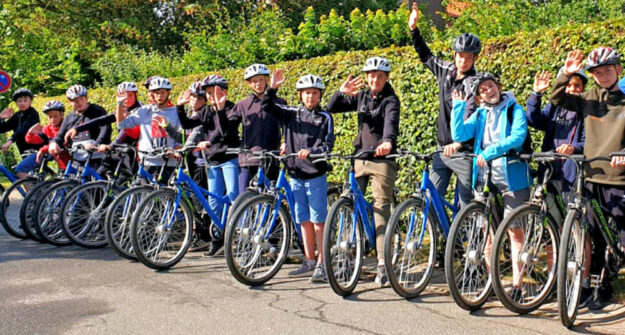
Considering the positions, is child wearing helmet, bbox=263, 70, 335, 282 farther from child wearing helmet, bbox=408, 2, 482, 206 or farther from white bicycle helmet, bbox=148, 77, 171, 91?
white bicycle helmet, bbox=148, 77, 171, 91

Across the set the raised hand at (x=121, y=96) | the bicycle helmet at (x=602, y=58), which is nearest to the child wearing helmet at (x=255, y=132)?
the raised hand at (x=121, y=96)

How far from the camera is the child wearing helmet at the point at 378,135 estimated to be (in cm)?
597

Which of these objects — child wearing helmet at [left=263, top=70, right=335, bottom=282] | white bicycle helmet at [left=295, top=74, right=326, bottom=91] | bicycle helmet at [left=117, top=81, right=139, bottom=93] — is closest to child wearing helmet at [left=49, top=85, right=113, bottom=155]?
bicycle helmet at [left=117, top=81, right=139, bottom=93]

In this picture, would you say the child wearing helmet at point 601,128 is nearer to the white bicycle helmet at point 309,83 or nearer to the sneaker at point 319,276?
the white bicycle helmet at point 309,83

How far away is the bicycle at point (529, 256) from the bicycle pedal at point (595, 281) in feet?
0.89

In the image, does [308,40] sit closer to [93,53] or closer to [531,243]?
[531,243]

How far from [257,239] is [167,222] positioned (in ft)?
3.74

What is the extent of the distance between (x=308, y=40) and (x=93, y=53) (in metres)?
13.3

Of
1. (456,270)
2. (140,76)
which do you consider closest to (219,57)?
(140,76)

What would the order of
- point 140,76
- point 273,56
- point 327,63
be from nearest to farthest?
point 327,63 → point 273,56 → point 140,76

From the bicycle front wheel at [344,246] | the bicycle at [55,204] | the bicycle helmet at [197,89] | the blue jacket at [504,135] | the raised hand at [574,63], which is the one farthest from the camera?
the bicycle at [55,204]

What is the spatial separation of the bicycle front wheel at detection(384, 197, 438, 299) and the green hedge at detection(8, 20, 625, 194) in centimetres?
187

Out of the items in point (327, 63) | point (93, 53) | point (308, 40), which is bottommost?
point (327, 63)

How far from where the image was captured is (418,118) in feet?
25.7
